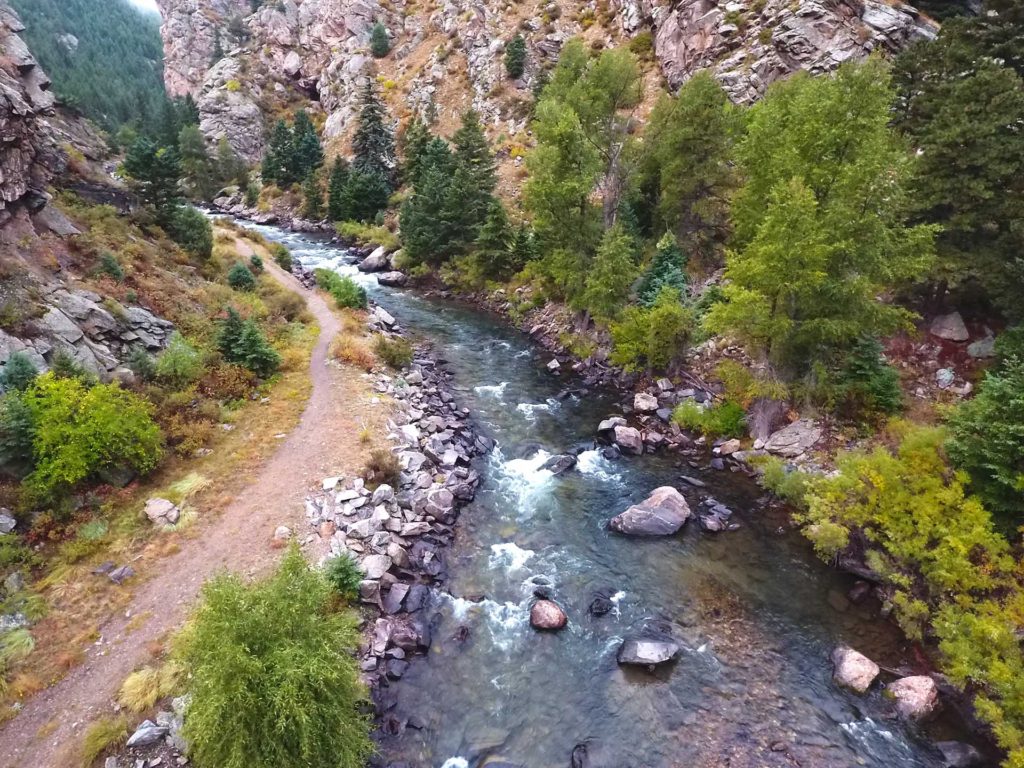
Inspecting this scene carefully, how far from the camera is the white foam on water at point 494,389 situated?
28328 mm

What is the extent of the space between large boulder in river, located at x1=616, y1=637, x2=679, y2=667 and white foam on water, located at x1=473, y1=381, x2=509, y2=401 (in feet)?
51.7

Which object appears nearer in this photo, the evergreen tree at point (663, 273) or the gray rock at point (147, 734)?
the gray rock at point (147, 734)

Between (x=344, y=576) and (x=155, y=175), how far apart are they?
32836 mm

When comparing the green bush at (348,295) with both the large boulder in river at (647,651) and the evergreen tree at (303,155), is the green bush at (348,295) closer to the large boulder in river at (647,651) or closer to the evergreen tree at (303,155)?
the large boulder in river at (647,651)

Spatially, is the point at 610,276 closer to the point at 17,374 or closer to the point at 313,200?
the point at 17,374

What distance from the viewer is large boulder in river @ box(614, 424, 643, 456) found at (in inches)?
916

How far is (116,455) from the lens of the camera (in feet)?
55.0

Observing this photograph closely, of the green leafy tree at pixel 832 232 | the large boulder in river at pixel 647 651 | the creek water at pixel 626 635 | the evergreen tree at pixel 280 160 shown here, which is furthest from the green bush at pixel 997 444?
the evergreen tree at pixel 280 160

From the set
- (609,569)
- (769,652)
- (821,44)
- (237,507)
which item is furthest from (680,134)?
(237,507)

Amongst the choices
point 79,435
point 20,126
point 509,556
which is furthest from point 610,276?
point 20,126

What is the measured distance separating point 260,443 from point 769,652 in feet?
61.5

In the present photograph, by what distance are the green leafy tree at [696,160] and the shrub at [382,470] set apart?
25043 millimetres

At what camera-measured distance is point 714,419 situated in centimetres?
2386

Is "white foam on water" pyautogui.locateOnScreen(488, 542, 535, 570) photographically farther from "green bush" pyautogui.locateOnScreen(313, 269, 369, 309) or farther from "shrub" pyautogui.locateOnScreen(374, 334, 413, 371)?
"green bush" pyautogui.locateOnScreen(313, 269, 369, 309)
